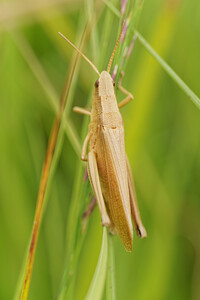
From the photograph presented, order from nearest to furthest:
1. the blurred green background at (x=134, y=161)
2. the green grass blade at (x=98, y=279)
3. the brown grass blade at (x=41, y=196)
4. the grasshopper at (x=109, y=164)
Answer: the green grass blade at (x=98, y=279) < the brown grass blade at (x=41, y=196) < the grasshopper at (x=109, y=164) < the blurred green background at (x=134, y=161)

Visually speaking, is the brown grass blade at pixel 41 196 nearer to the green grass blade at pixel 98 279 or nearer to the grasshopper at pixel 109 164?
the grasshopper at pixel 109 164

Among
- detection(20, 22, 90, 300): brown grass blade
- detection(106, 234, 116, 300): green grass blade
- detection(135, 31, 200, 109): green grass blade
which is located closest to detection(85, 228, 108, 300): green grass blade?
detection(106, 234, 116, 300): green grass blade

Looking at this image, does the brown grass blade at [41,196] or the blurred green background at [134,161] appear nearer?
the brown grass blade at [41,196]

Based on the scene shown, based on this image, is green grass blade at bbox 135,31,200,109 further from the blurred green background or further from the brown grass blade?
the blurred green background

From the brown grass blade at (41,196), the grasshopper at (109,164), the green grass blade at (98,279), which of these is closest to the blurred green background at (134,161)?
the grasshopper at (109,164)

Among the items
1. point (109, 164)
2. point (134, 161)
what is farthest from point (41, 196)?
point (134, 161)

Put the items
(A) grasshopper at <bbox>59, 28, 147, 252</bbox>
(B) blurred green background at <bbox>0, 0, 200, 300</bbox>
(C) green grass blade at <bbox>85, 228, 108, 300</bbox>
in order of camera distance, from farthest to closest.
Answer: (B) blurred green background at <bbox>0, 0, 200, 300</bbox>, (A) grasshopper at <bbox>59, 28, 147, 252</bbox>, (C) green grass blade at <bbox>85, 228, 108, 300</bbox>
